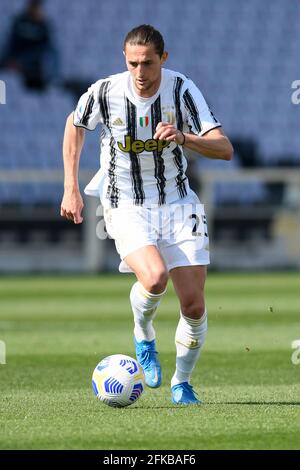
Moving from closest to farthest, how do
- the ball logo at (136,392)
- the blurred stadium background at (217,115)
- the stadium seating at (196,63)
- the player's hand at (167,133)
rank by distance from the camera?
the player's hand at (167,133), the ball logo at (136,392), the blurred stadium background at (217,115), the stadium seating at (196,63)

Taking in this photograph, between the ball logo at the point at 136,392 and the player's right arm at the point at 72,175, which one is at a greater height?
the player's right arm at the point at 72,175

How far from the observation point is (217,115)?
1062 inches

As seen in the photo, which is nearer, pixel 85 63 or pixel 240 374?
pixel 240 374

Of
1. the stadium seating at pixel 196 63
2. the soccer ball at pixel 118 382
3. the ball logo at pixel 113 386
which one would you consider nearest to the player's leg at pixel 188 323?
the soccer ball at pixel 118 382

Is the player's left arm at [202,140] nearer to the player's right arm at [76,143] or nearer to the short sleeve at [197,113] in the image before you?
the short sleeve at [197,113]

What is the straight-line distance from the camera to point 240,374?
27.2ft

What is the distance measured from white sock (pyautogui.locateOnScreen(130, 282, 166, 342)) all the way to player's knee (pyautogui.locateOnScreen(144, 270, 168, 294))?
3.9 inches

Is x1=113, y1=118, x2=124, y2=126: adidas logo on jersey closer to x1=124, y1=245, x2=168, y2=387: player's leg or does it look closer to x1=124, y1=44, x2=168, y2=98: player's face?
x1=124, y1=44, x2=168, y2=98: player's face

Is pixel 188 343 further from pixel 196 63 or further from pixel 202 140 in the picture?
pixel 196 63

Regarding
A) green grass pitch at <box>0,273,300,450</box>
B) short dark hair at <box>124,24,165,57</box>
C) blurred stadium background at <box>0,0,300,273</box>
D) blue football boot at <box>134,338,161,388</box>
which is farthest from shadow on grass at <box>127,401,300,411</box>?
blurred stadium background at <box>0,0,300,273</box>

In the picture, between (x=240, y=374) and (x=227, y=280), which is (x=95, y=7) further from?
(x=240, y=374)

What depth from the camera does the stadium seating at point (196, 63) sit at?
25.5 meters
